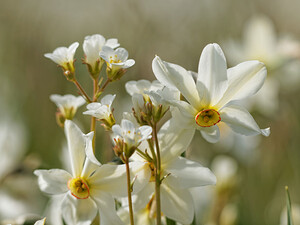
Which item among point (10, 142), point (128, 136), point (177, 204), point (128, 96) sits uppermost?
point (128, 136)

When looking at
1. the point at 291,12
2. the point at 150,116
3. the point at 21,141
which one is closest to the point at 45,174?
the point at 150,116

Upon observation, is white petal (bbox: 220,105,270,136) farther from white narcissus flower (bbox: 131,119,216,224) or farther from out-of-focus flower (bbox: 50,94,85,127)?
out-of-focus flower (bbox: 50,94,85,127)

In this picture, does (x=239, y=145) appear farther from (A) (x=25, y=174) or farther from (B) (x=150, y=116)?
(B) (x=150, y=116)

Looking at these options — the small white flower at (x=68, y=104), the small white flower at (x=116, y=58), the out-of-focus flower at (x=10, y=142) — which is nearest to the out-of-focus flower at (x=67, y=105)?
the small white flower at (x=68, y=104)

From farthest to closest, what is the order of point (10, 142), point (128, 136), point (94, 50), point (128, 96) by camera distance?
point (128, 96) → point (10, 142) → point (94, 50) → point (128, 136)

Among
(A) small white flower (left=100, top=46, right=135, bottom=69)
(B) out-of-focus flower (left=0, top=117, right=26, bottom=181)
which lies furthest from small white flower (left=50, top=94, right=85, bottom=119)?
(B) out-of-focus flower (left=0, top=117, right=26, bottom=181)

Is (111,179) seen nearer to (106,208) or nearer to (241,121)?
(106,208)

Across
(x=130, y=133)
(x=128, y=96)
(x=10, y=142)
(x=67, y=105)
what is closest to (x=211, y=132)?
(x=130, y=133)
